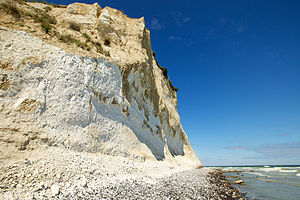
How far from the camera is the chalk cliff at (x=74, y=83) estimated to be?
834 centimetres

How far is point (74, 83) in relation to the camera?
10.7m

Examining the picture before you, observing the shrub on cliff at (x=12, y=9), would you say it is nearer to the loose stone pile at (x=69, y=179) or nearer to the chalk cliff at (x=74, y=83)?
the chalk cliff at (x=74, y=83)

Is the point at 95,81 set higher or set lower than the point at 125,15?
lower

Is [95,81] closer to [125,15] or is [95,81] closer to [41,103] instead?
[41,103]

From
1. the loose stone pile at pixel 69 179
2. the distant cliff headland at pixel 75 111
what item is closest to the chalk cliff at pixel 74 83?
the distant cliff headland at pixel 75 111

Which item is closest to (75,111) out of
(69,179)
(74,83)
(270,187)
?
(74,83)

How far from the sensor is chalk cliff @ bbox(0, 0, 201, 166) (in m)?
8.34

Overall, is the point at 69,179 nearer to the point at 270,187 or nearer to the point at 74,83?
the point at 74,83

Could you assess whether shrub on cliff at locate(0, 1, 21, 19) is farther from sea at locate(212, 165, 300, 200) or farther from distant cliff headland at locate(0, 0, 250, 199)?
sea at locate(212, 165, 300, 200)

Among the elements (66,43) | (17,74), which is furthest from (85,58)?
(17,74)

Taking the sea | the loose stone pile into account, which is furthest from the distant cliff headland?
the sea

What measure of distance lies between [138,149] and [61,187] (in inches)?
288

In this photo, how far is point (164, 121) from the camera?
24.1 metres

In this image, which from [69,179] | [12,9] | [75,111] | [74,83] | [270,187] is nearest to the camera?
[69,179]
